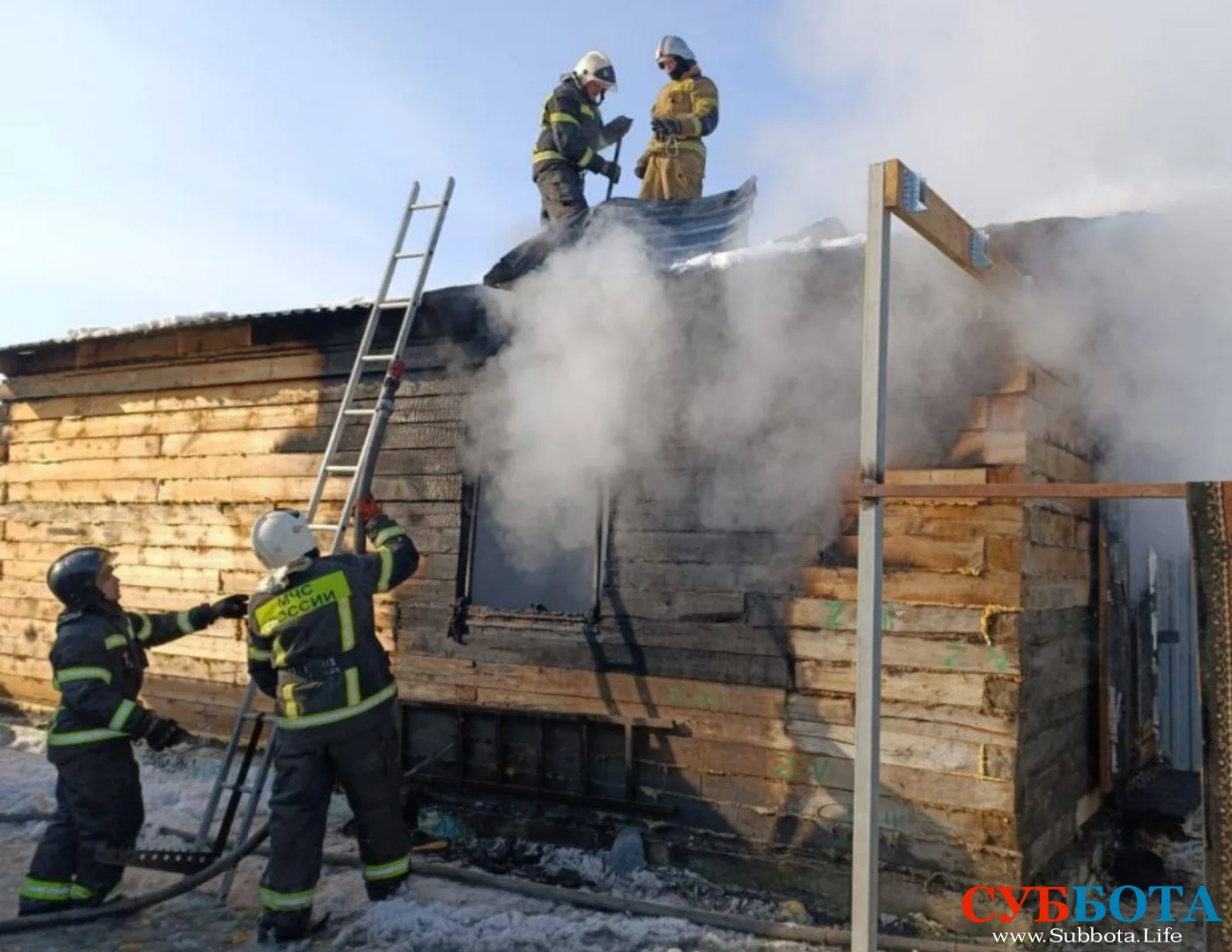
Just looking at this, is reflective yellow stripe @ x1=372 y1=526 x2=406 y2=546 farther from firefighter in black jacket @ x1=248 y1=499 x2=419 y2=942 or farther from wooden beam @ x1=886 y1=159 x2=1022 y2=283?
wooden beam @ x1=886 y1=159 x2=1022 y2=283

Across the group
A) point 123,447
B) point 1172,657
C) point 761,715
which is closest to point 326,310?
point 123,447

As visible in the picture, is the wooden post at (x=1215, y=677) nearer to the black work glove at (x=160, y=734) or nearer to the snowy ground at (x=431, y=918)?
the snowy ground at (x=431, y=918)

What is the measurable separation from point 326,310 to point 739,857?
453 centimetres

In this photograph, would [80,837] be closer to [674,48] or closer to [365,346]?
[365,346]

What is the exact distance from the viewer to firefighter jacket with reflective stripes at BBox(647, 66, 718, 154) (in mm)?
7578

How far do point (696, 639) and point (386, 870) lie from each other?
6.81 feet

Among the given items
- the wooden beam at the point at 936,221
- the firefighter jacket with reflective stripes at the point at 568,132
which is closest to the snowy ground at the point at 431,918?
the wooden beam at the point at 936,221

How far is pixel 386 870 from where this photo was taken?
468cm

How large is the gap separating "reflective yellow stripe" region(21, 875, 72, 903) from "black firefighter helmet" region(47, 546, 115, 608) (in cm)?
138

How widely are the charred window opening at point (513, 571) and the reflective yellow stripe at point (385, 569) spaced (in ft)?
4.68

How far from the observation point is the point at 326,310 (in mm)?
6641

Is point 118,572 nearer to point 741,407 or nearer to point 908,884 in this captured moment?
point 741,407

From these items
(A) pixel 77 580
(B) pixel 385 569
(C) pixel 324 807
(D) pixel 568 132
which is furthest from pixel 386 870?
(D) pixel 568 132

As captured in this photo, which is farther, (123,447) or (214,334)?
(123,447)
